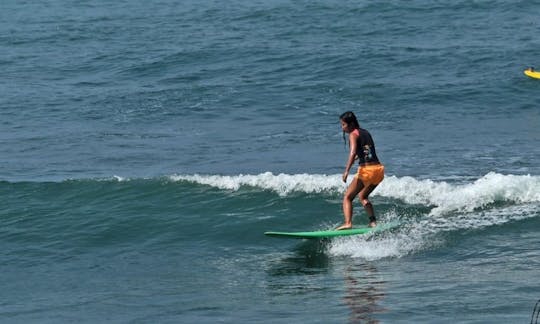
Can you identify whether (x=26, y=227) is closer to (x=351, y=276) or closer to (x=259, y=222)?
(x=259, y=222)

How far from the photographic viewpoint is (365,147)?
14312 millimetres

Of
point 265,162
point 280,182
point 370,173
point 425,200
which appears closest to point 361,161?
point 370,173

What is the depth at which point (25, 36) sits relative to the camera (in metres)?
41.2

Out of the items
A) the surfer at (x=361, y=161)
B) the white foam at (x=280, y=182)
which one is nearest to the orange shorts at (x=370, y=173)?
the surfer at (x=361, y=161)

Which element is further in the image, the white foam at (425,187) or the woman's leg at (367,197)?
the white foam at (425,187)

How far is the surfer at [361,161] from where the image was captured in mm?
14062

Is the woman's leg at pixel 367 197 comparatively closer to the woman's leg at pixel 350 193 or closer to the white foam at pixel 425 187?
the woman's leg at pixel 350 193

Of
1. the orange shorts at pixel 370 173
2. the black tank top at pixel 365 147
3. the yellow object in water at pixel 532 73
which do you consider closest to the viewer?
the black tank top at pixel 365 147

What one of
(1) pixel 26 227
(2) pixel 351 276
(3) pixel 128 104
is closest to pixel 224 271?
(2) pixel 351 276

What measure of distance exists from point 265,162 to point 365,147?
7.87 m

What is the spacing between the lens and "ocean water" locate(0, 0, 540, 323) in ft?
43.5

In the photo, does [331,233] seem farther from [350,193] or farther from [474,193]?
[474,193]

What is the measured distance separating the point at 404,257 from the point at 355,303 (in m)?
2.55

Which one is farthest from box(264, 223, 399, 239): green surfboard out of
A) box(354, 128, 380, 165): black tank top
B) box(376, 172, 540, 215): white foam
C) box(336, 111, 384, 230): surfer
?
box(376, 172, 540, 215): white foam
